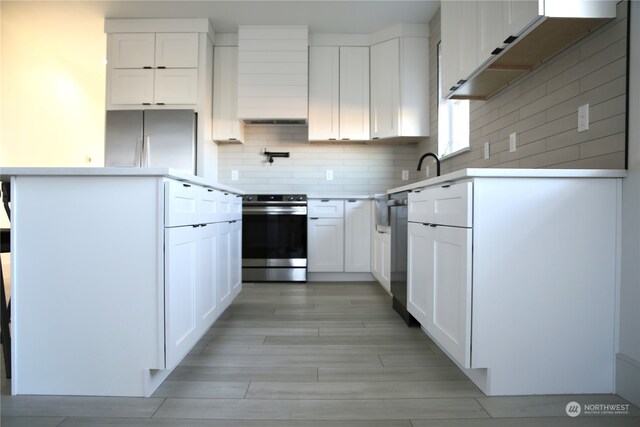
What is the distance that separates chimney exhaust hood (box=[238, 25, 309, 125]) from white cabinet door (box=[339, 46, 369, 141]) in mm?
424

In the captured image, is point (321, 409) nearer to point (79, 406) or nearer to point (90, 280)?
point (79, 406)

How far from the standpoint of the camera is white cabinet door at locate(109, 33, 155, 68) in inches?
157

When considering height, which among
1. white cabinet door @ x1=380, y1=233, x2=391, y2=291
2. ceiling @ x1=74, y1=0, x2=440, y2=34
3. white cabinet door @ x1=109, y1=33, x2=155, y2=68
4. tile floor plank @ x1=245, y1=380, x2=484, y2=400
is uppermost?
ceiling @ x1=74, y1=0, x2=440, y2=34

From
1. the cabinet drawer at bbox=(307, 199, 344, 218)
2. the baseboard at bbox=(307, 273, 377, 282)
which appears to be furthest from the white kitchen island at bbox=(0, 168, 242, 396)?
the baseboard at bbox=(307, 273, 377, 282)

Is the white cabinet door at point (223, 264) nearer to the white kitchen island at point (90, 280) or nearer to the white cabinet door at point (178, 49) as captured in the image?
the white kitchen island at point (90, 280)

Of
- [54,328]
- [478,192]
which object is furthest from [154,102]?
[478,192]

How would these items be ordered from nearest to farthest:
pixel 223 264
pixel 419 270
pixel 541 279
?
pixel 541 279 → pixel 419 270 → pixel 223 264

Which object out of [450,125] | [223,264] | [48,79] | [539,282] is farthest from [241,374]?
[48,79]

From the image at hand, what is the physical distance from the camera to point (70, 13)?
387cm

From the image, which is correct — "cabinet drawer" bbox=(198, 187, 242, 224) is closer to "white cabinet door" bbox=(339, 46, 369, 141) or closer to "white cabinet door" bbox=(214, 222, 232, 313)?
"white cabinet door" bbox=(214, 222, 232, 313)

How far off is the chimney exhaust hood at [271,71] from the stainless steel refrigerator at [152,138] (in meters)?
0.60

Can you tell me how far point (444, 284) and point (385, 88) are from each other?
286 centimetres

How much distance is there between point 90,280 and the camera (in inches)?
59.1

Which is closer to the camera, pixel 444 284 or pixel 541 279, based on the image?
pixel 541 279
